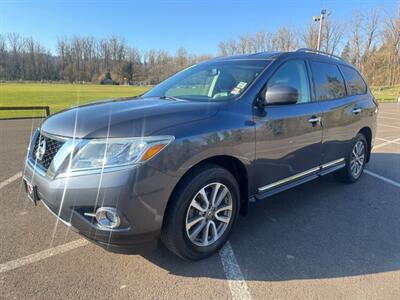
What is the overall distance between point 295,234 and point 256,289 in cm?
105

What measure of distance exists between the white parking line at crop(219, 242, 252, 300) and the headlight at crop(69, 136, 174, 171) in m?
1.23

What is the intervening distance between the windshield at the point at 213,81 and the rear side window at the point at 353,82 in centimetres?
197

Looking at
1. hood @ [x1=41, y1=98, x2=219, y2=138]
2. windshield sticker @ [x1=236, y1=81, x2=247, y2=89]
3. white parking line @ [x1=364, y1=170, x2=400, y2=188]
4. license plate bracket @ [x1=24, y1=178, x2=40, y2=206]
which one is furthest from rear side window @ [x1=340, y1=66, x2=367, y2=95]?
license plate bracket @ [x1=24, y1=178, x2=40, y2=206]

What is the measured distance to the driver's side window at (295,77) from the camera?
340 cm

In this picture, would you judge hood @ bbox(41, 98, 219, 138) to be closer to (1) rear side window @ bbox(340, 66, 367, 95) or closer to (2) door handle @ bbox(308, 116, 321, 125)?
(2) door handle @ bbox(308, 116, 321, 125)

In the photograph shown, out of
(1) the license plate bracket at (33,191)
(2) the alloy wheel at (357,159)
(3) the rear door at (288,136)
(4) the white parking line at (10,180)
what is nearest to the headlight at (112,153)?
(1) the license plate bracket at (33,191)

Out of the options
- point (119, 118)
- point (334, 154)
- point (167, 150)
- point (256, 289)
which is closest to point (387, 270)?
point (256, 289)

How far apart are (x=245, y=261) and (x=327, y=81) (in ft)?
8.88

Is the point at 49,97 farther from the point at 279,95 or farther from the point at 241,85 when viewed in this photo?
the point at 279,95

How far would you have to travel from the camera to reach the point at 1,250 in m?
2.91

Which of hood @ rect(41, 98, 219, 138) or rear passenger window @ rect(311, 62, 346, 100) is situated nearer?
hood @ rect(41, 98, 219, 138)

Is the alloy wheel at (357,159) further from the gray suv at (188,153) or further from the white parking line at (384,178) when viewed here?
the gray suv at (188,153)

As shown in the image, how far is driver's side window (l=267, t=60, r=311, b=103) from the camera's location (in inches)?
134

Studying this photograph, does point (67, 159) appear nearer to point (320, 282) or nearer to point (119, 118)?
point (119, 118)
